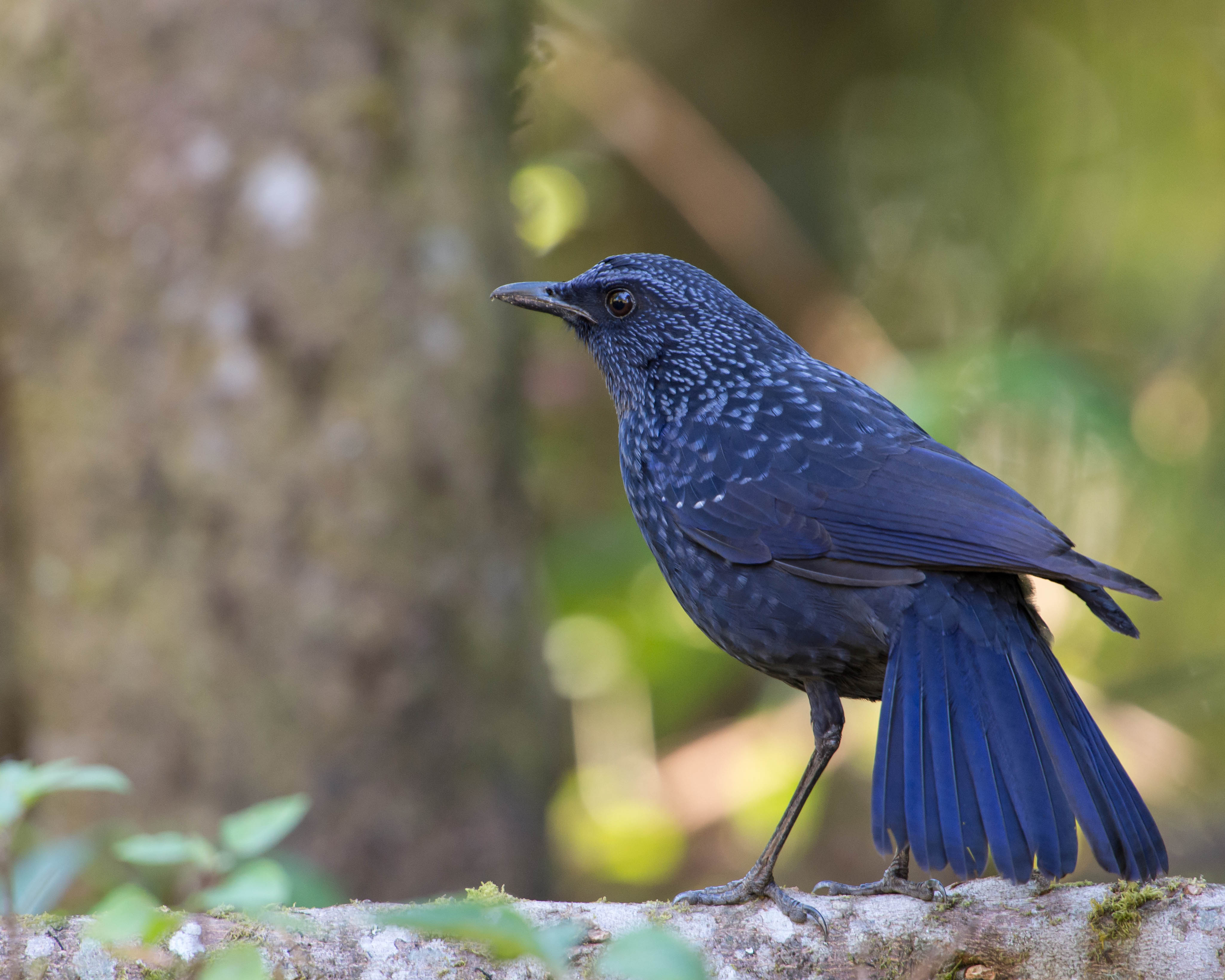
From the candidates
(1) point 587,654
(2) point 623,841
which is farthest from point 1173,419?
(2) point 623,841

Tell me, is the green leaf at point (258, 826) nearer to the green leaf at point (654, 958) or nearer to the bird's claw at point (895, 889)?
the green leaf at point (654, 958)

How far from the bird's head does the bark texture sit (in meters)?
1.58

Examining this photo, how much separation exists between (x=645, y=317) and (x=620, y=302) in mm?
97

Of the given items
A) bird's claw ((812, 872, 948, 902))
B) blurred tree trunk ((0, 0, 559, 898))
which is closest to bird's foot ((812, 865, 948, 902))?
bird's claw ((812, 872, 948, 902))

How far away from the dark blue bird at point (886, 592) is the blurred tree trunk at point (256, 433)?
4.17 feet

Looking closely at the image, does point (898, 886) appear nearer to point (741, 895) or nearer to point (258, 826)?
point (741, 895)

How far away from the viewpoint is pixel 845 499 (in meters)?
2.95

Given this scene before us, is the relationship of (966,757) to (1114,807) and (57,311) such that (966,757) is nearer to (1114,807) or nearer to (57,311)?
(1114,807)

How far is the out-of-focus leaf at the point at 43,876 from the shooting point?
273 cm

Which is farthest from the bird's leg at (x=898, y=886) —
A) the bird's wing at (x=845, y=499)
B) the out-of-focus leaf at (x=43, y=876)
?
the out-of-focus leaf at (x=43, y=876)

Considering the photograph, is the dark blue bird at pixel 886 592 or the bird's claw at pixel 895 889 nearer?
the dark blue bird at pixel 886 592

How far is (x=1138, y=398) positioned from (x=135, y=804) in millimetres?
5126

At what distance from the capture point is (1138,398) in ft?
19.9

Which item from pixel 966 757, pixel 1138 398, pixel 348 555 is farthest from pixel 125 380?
pixel 1138 398
